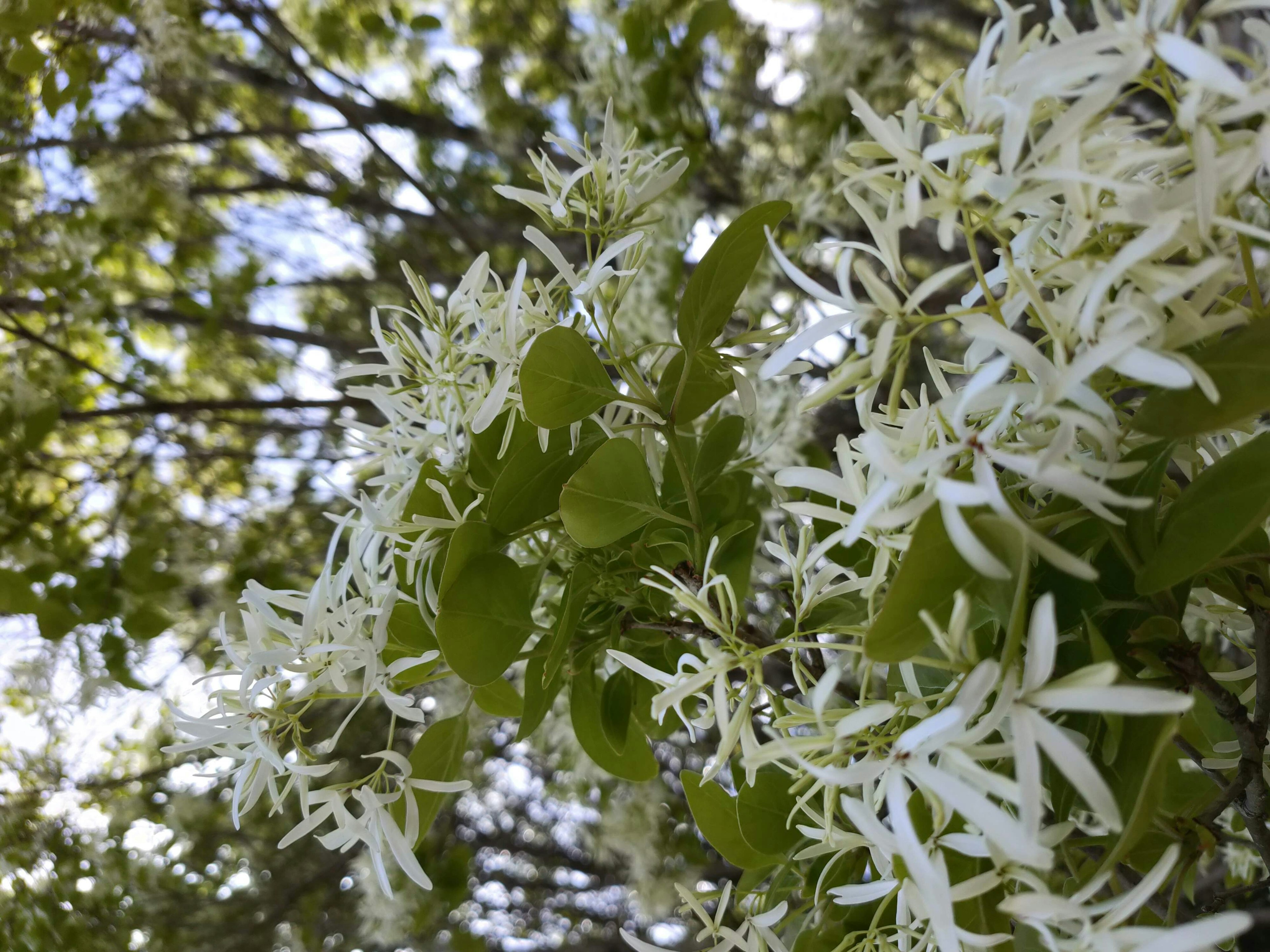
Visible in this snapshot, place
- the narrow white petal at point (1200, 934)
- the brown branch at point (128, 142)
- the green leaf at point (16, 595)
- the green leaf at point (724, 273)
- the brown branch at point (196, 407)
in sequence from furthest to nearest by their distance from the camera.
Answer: the brown branch at point (128, 142) → the brown branch at point (196, 407) → the green leaf at point (16, 595) → the green leaf at point (724, 273) → the narrow white petal at point (1200, 934)

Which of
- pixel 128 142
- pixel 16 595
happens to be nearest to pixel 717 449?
pixel 16 595

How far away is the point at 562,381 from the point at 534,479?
0.04 metres

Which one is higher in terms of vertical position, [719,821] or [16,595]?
[16,595]

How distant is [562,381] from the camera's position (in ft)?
0.75

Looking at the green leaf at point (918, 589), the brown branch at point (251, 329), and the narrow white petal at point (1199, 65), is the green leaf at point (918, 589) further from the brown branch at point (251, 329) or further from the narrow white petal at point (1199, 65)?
the brown branch at point (251, 329)

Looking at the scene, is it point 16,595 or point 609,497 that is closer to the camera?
point 609,497

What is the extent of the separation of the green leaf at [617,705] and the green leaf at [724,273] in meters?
0.13

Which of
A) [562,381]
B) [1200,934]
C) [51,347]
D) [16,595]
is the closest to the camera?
[1200,934]

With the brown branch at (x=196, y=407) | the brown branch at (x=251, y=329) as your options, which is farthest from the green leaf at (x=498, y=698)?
the brown branch at (x=251, y=329)

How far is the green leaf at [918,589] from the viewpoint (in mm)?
151

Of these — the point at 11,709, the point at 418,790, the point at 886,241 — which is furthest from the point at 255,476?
the point at 886,241

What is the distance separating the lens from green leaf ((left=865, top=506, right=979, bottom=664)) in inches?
5.9

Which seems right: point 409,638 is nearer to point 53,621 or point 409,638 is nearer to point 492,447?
point 492,447

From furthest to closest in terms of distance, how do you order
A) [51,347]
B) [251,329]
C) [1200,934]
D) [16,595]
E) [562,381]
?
[251,329] < [51,347] < [16,595] < [562,381] < [1200,934]
